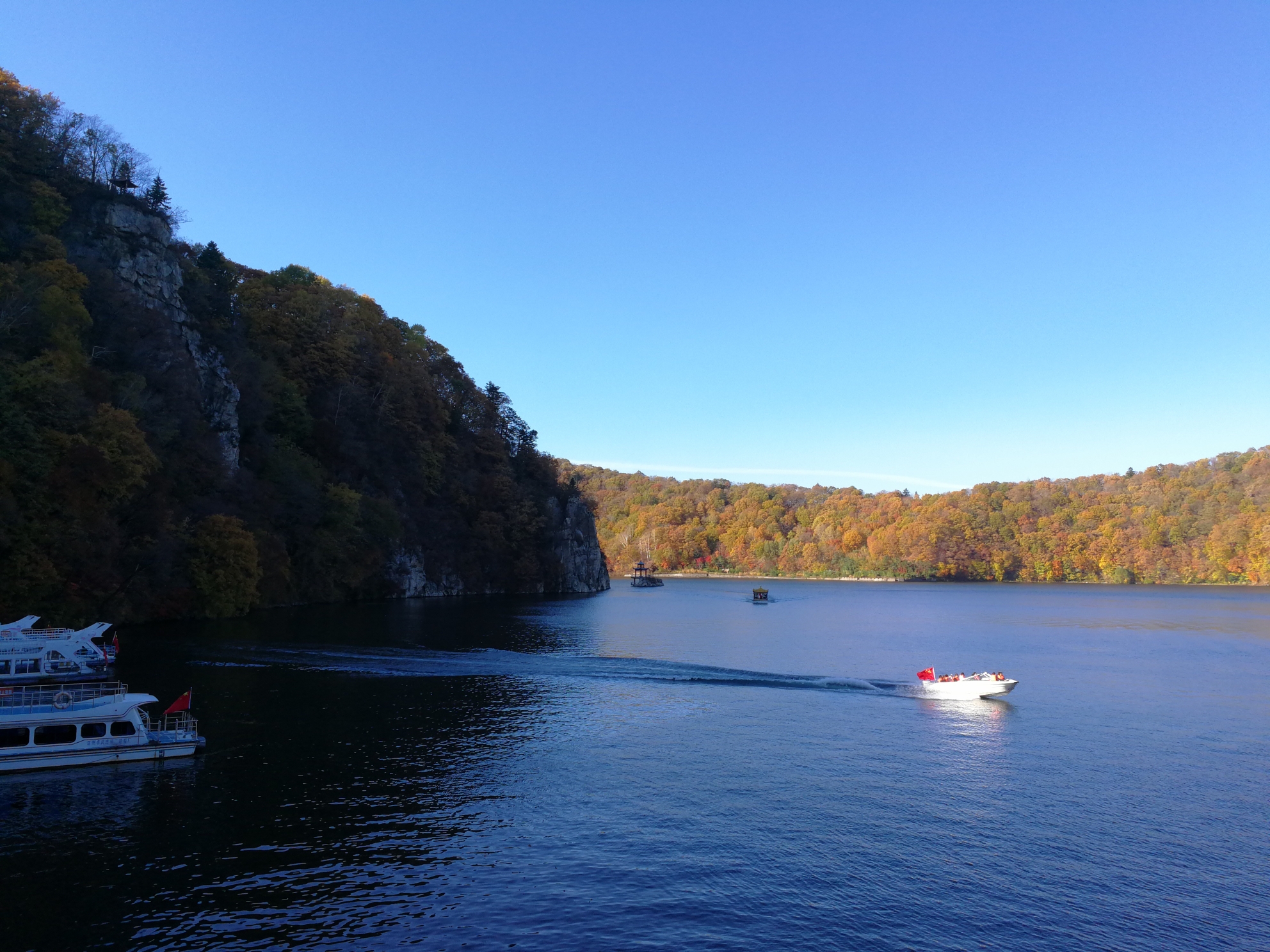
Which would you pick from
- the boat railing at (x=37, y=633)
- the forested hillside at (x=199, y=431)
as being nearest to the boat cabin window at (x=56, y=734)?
the boat railing at (x=37, y=633)

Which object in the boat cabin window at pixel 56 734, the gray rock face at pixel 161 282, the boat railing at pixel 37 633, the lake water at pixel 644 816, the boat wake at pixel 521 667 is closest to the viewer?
the lake water at pixel 644 816

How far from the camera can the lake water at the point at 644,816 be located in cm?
1917

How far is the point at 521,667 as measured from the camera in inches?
2211

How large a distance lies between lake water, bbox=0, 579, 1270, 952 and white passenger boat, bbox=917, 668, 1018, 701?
64.6 inches

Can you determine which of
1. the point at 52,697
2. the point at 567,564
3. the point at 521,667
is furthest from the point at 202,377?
the point at 567,564

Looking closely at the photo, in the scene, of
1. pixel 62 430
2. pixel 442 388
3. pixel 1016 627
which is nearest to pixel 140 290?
pixel 62 430

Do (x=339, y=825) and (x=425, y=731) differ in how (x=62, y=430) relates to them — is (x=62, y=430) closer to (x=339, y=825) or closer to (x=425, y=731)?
(x=425, y=731)

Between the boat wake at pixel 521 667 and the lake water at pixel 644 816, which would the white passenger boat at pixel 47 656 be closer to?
the lake water at pixel 644 816

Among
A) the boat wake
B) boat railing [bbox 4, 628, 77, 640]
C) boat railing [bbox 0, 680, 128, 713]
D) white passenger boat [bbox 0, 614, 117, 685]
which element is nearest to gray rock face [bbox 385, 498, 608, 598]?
the boat wake

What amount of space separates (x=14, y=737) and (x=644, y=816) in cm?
2292

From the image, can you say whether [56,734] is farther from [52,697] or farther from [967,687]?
[967,687]

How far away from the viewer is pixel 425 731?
36906 millimetres

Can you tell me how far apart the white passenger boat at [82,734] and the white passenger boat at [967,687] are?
3921cm

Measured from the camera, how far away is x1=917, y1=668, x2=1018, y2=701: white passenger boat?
4781cm
